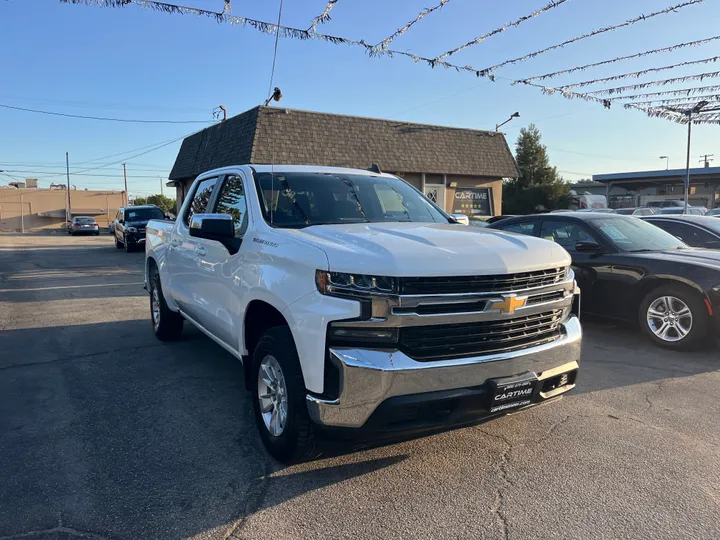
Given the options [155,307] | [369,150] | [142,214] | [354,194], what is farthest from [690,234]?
[142,214]

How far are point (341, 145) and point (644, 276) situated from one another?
12.4 m

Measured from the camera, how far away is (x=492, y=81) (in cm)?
1242

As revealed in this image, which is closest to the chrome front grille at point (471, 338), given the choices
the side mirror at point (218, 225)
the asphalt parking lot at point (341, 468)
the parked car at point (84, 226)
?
the asphalt parking lot at point (341, 468)

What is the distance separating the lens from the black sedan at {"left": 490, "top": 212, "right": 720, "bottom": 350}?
5.94 m

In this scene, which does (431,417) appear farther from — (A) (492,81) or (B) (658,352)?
(A) (492,81)

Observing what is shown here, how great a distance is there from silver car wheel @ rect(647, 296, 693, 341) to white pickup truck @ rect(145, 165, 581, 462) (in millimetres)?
3000

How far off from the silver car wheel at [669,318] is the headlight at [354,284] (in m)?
4.71

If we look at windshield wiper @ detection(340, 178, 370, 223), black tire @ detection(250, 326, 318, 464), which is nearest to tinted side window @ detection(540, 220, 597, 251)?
windshield wiper @ detection(340, 178, 370, 223)

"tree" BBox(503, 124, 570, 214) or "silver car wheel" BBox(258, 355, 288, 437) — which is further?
"tree" BBox(503, 124, 570, 214)

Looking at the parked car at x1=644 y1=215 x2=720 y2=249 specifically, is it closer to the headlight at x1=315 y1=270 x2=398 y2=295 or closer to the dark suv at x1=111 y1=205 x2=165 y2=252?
the headlight at x1=315 y1=270 x2=398 y2=295

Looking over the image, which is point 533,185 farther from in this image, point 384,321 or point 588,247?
point 384,321

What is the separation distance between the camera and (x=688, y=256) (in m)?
6.42

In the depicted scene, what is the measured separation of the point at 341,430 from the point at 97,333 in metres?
5.45

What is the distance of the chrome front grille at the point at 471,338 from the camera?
2.93 metres
